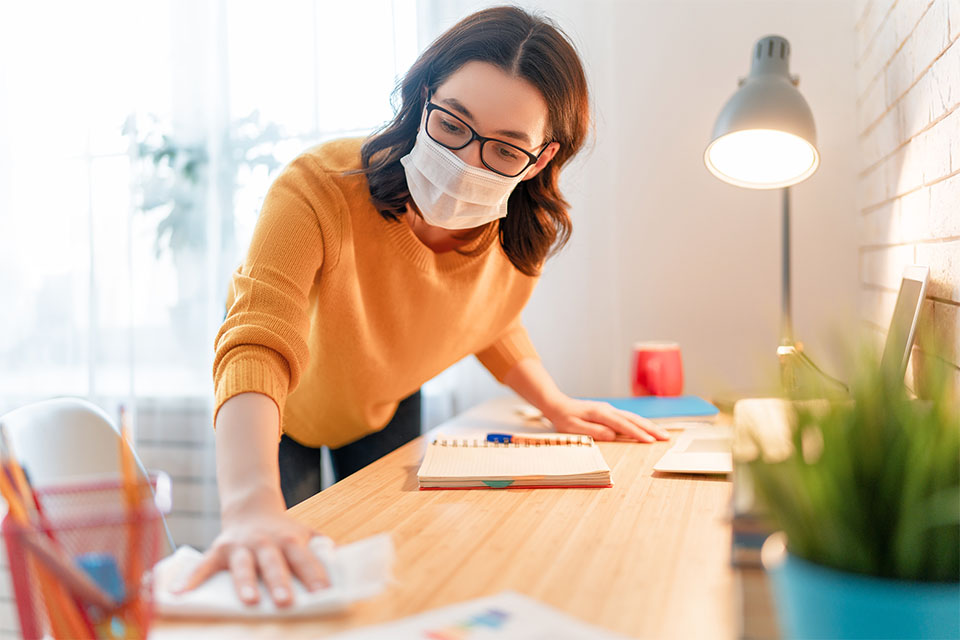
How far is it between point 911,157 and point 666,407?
0.56 meters

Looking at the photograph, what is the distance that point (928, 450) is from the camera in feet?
1.51

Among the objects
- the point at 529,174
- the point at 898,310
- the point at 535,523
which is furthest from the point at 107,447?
the point at 898,310

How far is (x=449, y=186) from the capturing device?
1107 millimetres

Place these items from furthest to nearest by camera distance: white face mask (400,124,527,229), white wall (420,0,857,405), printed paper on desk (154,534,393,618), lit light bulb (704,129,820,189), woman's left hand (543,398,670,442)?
white wall (420,0,857,405) → lit light bulb (704,129,820,189) → woman's left hand (543,398,670,442) → white face mask (400,124,527,229) → printed paper on desk (154,534,393,618)

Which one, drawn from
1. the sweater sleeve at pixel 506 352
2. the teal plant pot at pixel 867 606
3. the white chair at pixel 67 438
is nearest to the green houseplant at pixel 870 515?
the teal plant pot at pixel 867 606

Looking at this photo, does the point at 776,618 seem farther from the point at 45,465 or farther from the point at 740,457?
the point at 45,465

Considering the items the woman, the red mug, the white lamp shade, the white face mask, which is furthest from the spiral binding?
the white lamp shade

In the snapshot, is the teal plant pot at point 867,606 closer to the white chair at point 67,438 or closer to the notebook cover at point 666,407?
the white chair at point 67,438

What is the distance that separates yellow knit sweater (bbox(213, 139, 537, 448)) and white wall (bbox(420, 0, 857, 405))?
46cm

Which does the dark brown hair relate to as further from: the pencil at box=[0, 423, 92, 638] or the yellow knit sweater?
the pencil at box=[0, 423, 92, 638]

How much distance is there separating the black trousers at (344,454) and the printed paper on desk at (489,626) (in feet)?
2.85

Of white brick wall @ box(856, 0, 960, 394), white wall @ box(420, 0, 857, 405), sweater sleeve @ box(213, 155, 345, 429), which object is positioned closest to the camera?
sweater sleeve @ box(213, 155, 345, 429)

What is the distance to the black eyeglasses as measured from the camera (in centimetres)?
106

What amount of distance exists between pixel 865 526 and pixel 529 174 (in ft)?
2.67
